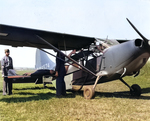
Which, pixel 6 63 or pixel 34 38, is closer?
pixel 34 38

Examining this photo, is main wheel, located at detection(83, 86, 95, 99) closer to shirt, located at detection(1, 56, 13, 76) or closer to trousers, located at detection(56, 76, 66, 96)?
trousers, located at detection(56, 76, 66, 96)

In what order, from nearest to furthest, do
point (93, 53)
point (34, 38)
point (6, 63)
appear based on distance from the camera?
point (34, 38), point (6, 63), point (93, 53)

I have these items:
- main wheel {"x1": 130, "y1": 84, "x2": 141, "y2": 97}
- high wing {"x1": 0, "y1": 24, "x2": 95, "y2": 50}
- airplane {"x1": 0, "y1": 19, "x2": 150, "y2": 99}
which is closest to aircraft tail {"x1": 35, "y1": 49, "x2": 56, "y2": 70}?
airplane {"x1": 0, "y1": 19, "x2": 150, "y2": 99}

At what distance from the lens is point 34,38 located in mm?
6312

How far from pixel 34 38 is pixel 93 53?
8.21 feet

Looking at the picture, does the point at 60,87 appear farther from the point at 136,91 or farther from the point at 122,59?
the point at 136,91

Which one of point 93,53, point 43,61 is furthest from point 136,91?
point 43,61

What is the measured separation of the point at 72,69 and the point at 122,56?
2.70m

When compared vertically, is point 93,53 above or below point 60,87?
above

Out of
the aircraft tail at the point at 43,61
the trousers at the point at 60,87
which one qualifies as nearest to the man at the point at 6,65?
the trousers at the point at 60,87

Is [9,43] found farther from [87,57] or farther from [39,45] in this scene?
[87,57]

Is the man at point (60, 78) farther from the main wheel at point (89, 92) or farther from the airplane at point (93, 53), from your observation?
the main wheel at point (89, 92)

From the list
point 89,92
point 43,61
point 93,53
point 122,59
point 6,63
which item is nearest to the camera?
point 122,59

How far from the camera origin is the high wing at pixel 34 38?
559cm
